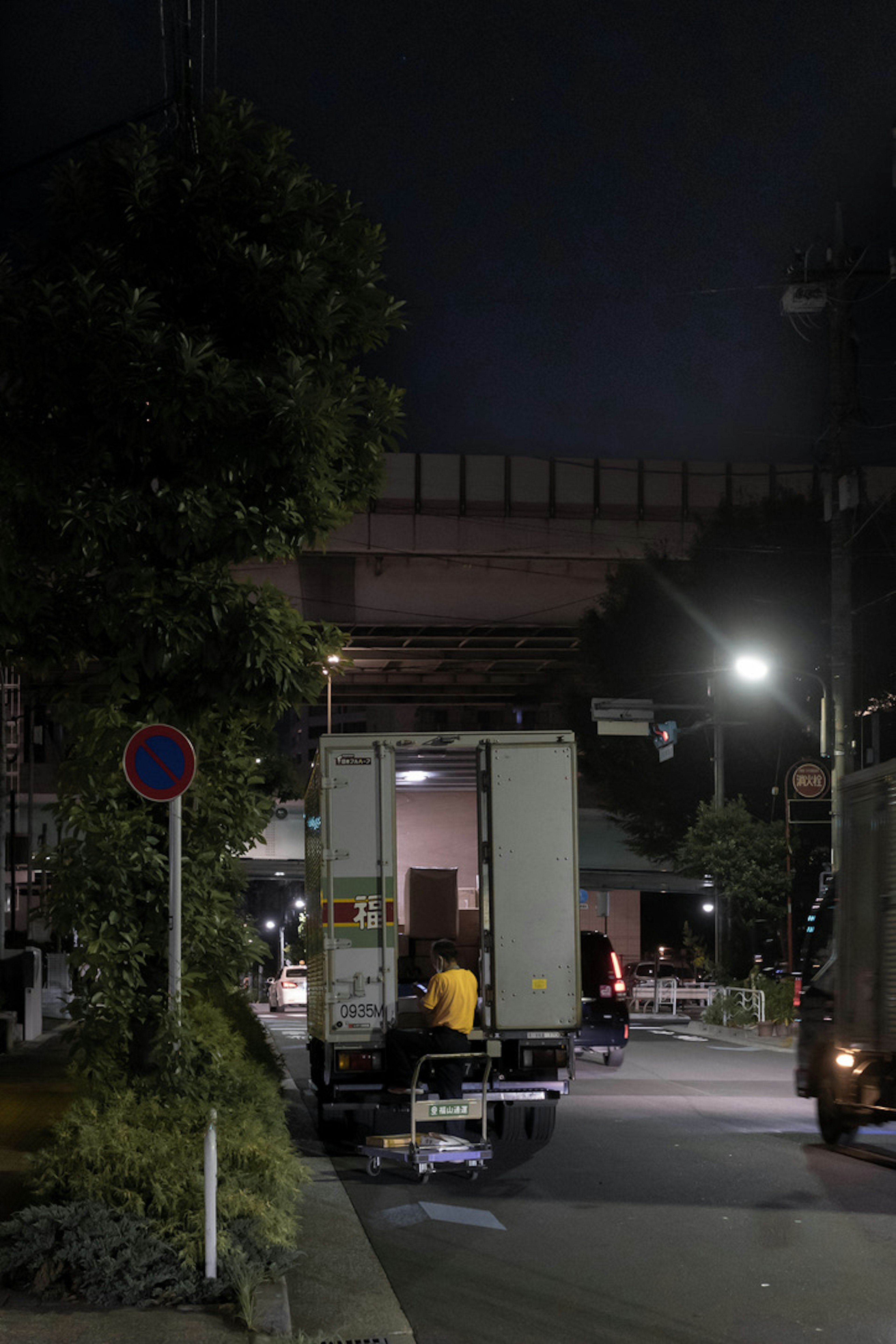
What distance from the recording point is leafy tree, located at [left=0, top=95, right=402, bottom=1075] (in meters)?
9.80

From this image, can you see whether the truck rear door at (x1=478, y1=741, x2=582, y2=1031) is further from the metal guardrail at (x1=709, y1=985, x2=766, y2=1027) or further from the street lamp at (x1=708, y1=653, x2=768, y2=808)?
the metal guardrail at (x1=709, y1=985, x2=766, y2=1027)

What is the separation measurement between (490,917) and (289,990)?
3175 centimetres

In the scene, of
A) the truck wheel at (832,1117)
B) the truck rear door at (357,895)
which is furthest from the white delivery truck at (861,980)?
the truck rear door at (357,895)

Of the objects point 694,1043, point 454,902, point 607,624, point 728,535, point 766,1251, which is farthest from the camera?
point 607,624

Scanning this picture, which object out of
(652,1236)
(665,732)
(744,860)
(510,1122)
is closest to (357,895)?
(510,1122)

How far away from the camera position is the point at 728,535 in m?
39.7

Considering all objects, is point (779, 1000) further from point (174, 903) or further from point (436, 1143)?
point (174, 903)

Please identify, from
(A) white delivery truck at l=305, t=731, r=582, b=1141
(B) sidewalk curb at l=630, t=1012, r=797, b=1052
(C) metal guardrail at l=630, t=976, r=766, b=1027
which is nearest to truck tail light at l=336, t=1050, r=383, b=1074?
(A) white delivery truck at l=305, t=731, r=582, b=1141

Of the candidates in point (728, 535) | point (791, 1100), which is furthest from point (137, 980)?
point (728, 535)

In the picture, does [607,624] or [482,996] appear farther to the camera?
[607,624]

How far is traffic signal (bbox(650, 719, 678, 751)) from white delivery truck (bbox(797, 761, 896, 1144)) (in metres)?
19.6

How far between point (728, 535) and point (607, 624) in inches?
224

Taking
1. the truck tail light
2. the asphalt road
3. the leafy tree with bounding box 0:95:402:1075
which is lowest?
the asphalt road

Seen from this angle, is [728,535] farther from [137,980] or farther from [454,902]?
[137,980]
